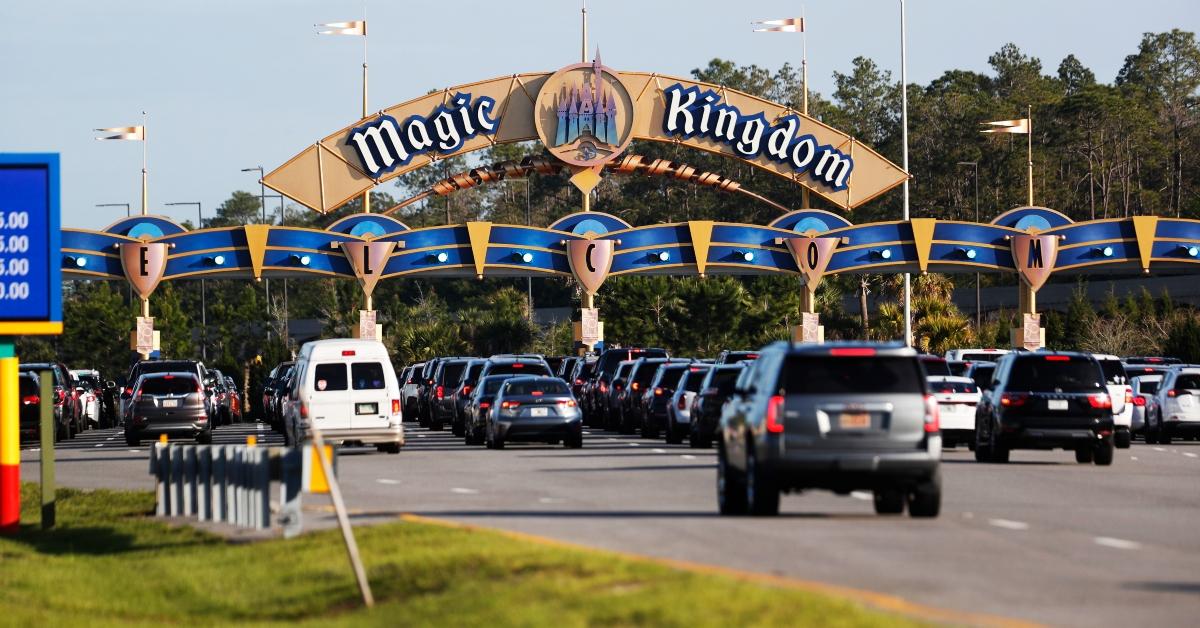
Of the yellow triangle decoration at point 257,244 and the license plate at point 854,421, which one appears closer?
the license plate at point 854,421

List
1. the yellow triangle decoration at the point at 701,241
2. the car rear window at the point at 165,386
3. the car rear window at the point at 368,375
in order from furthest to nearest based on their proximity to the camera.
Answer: the yellow triangle decoration at the point at 701,241 < the car rear window at the point at 165,386 < the car rear window at the point at 368,375

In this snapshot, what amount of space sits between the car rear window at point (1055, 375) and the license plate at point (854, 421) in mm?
11820

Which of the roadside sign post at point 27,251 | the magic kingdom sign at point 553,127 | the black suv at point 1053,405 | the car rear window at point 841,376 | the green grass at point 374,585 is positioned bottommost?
the green grass at point 374,585

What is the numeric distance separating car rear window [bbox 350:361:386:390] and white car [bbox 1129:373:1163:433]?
16884mm

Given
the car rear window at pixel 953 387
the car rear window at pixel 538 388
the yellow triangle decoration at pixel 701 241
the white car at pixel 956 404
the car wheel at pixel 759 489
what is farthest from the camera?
the yellow triangle decoration at pixel 701 241

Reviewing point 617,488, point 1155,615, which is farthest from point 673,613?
point 617,488

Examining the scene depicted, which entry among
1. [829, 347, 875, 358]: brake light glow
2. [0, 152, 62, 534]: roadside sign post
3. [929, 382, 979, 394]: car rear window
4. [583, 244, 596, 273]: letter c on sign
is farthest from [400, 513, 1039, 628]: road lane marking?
[583, 244, 596, 273]: letter c on sign

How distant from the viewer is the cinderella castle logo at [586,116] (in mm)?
58000

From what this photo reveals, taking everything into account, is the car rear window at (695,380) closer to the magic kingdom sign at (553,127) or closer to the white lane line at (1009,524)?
the white lane line at (1009,524)

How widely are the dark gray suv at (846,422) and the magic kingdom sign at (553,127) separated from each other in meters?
39.0

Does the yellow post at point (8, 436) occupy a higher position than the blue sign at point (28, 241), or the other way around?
the blue sign at point (28, 241)

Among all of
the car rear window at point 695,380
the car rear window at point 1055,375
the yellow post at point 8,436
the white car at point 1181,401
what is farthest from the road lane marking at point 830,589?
the white car at point 1181,401

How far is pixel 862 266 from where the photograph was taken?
56938mm

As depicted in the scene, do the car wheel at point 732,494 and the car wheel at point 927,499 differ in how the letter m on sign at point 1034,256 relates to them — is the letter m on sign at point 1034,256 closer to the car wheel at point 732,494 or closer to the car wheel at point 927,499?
the car wheel at point 927,499
